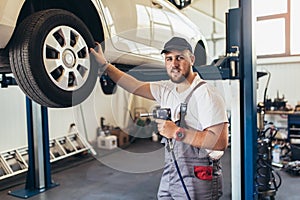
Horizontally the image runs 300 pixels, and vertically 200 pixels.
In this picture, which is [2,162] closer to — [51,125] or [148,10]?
[51,125]

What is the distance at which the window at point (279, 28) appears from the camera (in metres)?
6.31

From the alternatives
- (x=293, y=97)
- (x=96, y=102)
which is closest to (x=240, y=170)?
(x=96, y=102)

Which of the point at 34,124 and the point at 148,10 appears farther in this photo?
the point at 34,124

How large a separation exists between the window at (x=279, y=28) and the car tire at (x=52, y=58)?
5132mm

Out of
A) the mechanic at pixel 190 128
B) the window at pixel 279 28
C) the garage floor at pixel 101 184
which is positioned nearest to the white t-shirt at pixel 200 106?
the mechanic at pixel 190 128

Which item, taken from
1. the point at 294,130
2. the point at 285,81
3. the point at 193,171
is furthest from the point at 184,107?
the point at 285,81

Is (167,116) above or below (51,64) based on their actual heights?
below

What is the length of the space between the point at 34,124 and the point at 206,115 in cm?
297

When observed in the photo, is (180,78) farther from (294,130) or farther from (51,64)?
(294,130)

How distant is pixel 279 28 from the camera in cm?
648

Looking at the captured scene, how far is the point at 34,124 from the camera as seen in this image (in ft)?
13.6

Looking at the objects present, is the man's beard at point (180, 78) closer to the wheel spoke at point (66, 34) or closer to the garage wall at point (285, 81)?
the wheel spoke at point (66, 34)

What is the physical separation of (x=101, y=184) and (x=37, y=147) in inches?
38.1

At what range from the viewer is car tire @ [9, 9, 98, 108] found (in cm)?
163
